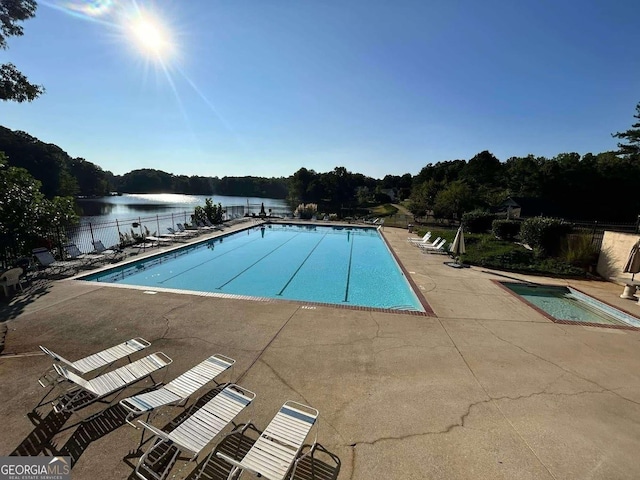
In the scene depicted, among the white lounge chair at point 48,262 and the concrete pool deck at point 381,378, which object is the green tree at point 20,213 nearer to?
the white lounge chair at point 48,262

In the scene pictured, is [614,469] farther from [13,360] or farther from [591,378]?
[13,360]

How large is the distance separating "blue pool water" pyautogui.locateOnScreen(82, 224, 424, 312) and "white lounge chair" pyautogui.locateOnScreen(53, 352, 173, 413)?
14.7 feet

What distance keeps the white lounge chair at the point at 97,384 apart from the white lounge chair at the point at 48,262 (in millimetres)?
7022

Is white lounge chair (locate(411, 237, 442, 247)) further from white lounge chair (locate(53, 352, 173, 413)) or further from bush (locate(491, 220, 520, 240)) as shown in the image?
white lounge chair (locate(53, 352, 173, 413))

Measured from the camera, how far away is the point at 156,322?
5574mm

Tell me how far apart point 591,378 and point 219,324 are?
21.1 ft

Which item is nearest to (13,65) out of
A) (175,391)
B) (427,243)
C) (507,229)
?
(175,391)

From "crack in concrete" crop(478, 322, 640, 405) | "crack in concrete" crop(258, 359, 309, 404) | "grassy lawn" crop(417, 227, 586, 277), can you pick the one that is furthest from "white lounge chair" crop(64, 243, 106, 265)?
"grassy lawn" crop(417, 227, 586, 277)

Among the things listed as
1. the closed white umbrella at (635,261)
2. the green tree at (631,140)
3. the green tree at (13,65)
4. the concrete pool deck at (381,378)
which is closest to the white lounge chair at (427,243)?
the closed white umbrella at (635,261)

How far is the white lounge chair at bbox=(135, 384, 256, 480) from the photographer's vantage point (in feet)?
8.00

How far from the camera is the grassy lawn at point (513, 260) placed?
34.7ft

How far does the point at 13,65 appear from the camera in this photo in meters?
8.99

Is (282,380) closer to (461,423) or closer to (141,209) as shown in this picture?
(461,423)

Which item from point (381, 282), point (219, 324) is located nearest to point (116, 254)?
point (219, 324)
